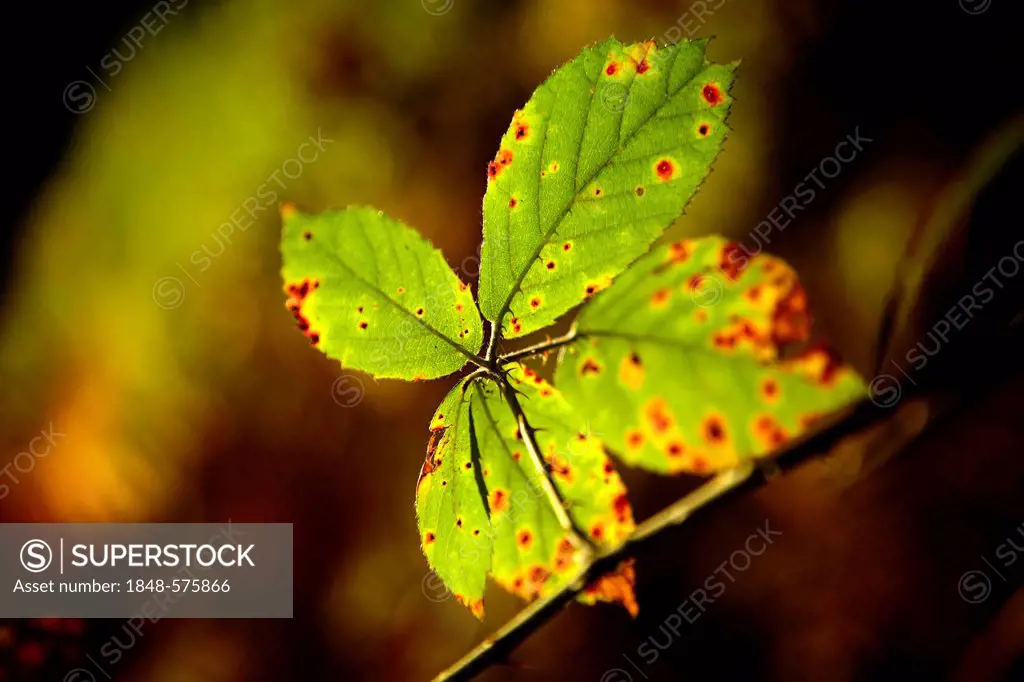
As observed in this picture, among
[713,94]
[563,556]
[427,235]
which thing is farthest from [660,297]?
[427,235]

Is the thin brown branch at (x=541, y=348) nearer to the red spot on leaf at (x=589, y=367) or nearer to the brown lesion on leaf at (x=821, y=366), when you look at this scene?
the red spot on leaf at (x=589, y=367)

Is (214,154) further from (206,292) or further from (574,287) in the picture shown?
(574,287)

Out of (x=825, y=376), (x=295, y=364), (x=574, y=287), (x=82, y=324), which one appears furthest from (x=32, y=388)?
(x=825, y=376)

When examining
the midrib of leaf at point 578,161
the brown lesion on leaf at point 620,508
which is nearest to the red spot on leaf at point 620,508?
the brown lesion on leaf at point 620,508

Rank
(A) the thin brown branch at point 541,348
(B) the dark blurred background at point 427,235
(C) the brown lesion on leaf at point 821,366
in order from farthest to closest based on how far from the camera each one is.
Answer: (B) the dark blurred background at point 427,235, (A) the thin brown branch at point 541,348, (C) the brown lesion on leaf at point 821,366

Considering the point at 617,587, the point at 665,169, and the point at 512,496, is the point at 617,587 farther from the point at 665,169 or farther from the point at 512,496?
the point at 665,169
